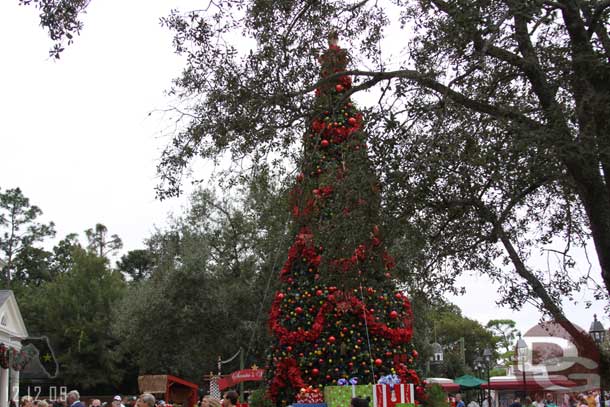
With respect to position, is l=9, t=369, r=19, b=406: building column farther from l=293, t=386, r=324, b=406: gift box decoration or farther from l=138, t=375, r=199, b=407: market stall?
l=293, t=386, r=324, b=406: gift box decoration

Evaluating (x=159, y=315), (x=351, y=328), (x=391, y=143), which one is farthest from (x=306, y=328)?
(x=159, y=315)

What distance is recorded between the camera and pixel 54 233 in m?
74.5

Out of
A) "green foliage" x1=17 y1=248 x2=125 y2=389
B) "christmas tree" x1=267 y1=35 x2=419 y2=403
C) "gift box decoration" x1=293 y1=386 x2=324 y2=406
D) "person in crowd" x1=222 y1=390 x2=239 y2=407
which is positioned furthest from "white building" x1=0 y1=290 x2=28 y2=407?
"person in crowd" x1=222 y1=390 x2=239 y2=407

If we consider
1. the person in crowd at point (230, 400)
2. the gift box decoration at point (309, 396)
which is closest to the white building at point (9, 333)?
the gift box decoration at point (309, 396)

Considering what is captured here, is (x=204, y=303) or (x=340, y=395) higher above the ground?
(x=204, y=303)

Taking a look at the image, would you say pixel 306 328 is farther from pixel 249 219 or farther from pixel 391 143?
pixel 249 219

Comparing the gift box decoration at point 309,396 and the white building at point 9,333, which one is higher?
the white building at point 9,333

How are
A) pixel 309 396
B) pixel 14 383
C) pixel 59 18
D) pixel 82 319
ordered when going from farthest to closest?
1. pixel 82 319
2. pixel 14 383
3. pixel 309 396
4. pixel 59 18

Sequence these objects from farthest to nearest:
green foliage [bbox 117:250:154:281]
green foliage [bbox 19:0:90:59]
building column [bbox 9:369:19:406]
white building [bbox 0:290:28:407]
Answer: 1. green foliage [bbox 117:250:154:281]
2. building column [bbox 9:369:19:406]
3. white building [bbox 0:290:28:407]
4. green foliage [bbox 19:0:90:59]

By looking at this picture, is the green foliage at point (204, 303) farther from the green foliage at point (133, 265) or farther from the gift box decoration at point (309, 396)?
the green foliage at point (133, 265)

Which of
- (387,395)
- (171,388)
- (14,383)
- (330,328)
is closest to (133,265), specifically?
(14,383)

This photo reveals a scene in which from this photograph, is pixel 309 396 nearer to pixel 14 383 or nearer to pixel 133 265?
pixel 14 383

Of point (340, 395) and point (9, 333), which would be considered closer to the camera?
point (340, 395)

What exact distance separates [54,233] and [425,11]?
6906cm
